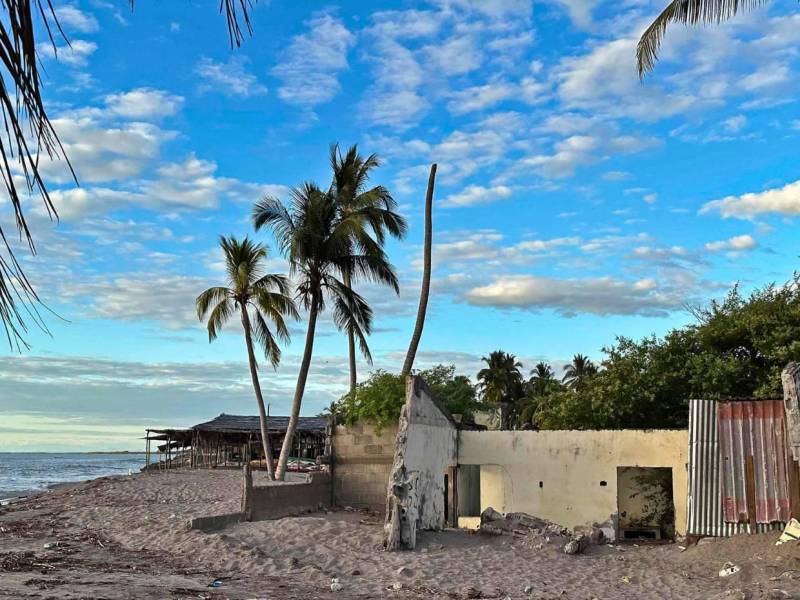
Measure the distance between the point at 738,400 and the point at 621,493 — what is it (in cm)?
471

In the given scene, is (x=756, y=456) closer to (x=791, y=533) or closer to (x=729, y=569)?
(x=791, y=533)

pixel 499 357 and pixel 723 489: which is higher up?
pixel 499 357

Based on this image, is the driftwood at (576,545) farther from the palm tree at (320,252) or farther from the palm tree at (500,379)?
the palm tree at (500,379)

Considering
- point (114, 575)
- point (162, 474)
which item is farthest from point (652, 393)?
point (162, 474)

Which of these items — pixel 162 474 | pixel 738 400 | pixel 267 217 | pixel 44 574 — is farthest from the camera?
pixel 162 474

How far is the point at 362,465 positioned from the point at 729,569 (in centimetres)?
874

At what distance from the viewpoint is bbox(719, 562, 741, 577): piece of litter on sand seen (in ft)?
39.1

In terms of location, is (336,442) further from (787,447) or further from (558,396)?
(787,447)

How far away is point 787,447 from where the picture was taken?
13.6 m

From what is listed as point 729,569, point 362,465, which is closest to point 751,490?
point 729,569

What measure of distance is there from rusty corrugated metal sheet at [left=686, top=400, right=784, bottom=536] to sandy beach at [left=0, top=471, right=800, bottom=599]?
42cm

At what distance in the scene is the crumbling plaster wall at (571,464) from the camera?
611 inches

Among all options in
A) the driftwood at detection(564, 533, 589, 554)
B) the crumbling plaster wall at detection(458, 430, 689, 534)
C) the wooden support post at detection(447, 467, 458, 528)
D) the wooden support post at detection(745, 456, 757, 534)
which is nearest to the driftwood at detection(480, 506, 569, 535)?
the crumbling plaster wall at detection(458, 430, 689, 534)

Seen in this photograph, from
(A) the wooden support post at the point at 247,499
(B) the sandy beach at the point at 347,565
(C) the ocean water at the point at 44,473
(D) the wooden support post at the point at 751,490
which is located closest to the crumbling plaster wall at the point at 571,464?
(B) the sandy beach at the point at 347,565
